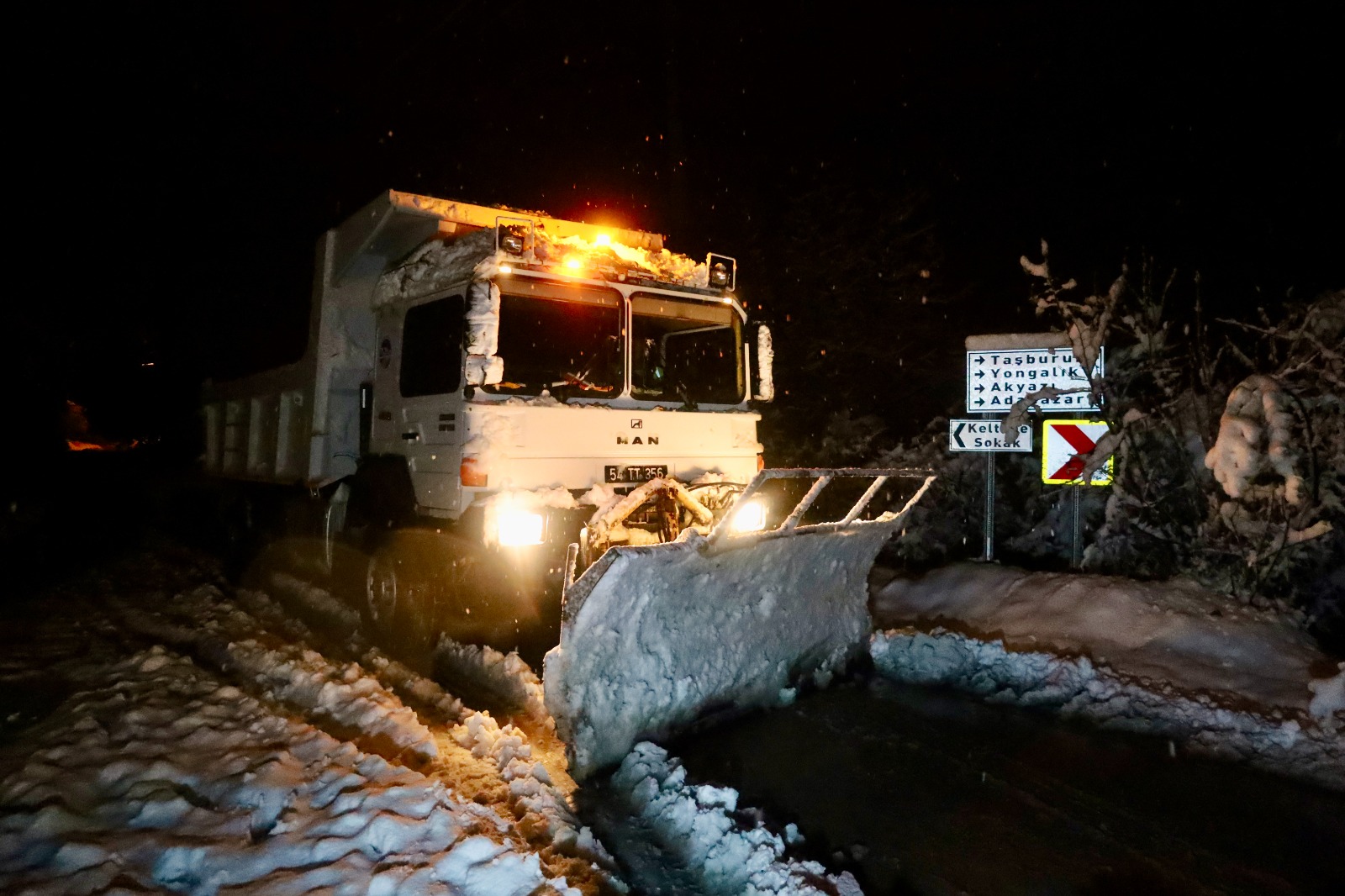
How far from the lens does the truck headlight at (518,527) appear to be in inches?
226

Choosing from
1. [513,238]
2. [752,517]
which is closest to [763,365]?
[752,517]

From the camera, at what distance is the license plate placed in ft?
20.9

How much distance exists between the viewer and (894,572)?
29.9 ft

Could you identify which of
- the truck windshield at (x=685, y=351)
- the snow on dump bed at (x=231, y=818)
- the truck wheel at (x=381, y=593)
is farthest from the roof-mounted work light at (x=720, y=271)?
the snow on dump bed at (x=231, y=818)

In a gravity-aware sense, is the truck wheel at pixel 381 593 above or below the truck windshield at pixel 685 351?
below

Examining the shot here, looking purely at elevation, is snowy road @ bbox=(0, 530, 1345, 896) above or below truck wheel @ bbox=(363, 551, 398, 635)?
below

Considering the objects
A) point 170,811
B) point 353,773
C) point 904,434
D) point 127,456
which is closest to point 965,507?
point 904,434

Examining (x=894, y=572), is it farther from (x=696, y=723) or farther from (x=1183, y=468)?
(x=696, y=723)

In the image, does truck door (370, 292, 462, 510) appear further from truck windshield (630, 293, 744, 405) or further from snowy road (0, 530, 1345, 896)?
snowy road (0, 530, 1345, 896)

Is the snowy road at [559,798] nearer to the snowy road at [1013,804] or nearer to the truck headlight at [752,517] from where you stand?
the snowy road at [1013,804]

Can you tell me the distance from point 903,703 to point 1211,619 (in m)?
2.38

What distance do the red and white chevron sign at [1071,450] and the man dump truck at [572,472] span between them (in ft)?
7.54

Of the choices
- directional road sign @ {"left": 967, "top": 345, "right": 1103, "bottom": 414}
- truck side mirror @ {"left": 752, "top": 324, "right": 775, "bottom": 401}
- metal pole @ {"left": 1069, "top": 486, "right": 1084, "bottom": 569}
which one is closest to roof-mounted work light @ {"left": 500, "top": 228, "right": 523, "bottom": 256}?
truck side mirror @ {"left": 752, "top": 324, "right": 775, "bottom": 401}

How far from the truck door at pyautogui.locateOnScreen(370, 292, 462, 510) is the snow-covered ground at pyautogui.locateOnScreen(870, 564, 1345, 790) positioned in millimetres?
3669
